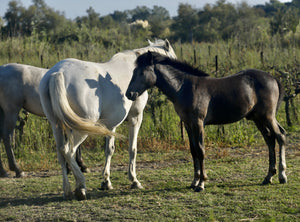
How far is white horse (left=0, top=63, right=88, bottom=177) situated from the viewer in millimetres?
6707

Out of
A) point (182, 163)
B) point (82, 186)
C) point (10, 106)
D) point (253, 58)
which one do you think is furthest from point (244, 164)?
point (253, 58)

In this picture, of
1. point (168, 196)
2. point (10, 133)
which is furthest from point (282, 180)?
point (10, 133)

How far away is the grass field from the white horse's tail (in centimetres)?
99

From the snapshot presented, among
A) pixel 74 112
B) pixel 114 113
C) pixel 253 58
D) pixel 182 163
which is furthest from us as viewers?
pixel 253 58

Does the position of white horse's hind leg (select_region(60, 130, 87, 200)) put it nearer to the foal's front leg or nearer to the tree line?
the foal's front leg

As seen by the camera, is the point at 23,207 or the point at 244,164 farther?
the point at 244,164

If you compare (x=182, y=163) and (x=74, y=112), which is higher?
(x=74, y=112)

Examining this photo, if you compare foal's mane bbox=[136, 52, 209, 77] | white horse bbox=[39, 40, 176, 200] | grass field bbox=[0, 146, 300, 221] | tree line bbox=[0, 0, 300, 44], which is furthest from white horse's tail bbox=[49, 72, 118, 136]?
tree line bbox=[0, 0, 300, 44]

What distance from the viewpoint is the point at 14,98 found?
6.73 m

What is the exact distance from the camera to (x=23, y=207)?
479 centimetres

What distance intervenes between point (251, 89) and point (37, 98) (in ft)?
12.7

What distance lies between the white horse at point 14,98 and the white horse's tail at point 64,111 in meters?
2.31

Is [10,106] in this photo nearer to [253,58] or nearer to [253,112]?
[253,112]

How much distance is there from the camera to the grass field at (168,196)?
4.19 meters
